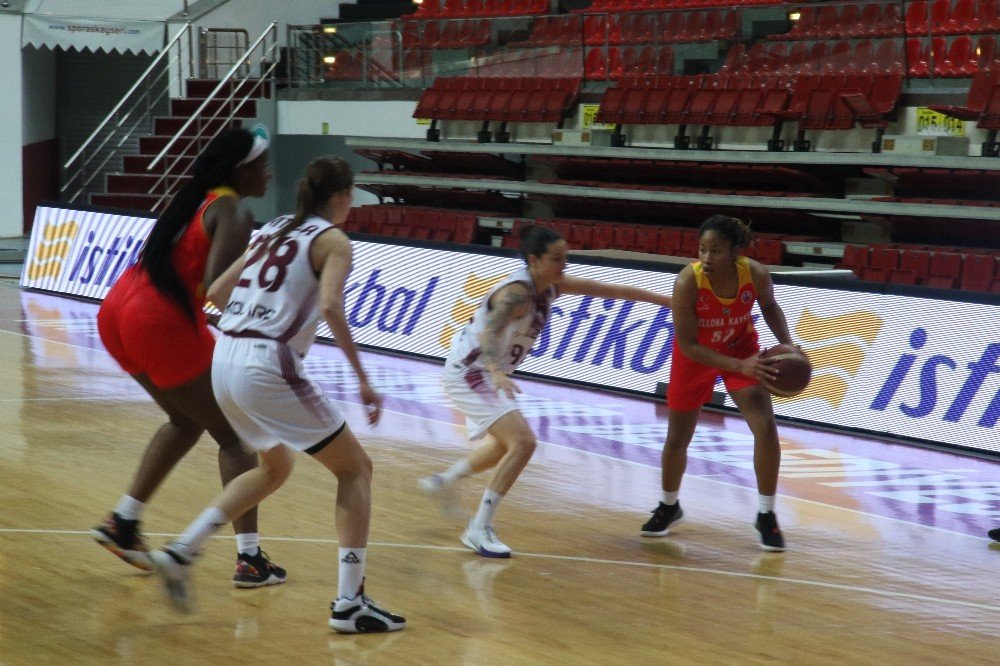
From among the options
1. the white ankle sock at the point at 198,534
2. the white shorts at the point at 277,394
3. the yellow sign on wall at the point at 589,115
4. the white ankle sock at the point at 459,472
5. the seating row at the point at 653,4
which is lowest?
the white ankle sock at the point at 459,472

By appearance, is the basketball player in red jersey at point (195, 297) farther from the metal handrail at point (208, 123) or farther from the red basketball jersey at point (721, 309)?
the metal handrail at point (208, 123)

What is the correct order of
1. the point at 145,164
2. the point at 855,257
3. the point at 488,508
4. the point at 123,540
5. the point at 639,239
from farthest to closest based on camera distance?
the point at 145,164 → the point at 639,239 → the point at 855,257 → the point at 488,508 → the point at 123,540

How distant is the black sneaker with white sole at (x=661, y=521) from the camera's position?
6766 mm

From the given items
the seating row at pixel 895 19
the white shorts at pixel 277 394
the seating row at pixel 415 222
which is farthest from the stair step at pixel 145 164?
the white shorts at pixel 277 394

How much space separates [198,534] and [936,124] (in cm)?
1173

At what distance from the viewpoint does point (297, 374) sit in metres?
4.82

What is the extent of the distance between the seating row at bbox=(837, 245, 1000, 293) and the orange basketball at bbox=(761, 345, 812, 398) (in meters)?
7.37

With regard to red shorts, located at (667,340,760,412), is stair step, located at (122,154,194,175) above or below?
below

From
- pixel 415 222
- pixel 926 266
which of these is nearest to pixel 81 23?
pixel 415 222

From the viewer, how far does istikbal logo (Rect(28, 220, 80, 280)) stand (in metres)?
17.7

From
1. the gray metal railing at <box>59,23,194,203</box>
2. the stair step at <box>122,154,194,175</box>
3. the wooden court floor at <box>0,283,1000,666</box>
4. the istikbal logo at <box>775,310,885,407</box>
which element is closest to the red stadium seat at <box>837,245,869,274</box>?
the istikbal logo at <box>775,310,885,407</box>

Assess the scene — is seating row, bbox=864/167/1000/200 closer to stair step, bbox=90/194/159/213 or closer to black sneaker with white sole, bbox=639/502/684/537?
Answer: black sneaker with white sole, bbox=639/502/684/537

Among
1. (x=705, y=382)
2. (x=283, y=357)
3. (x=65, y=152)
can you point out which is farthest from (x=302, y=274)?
(x=65, y=152)

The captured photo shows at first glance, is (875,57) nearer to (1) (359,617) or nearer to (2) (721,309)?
(2) (721,309)
